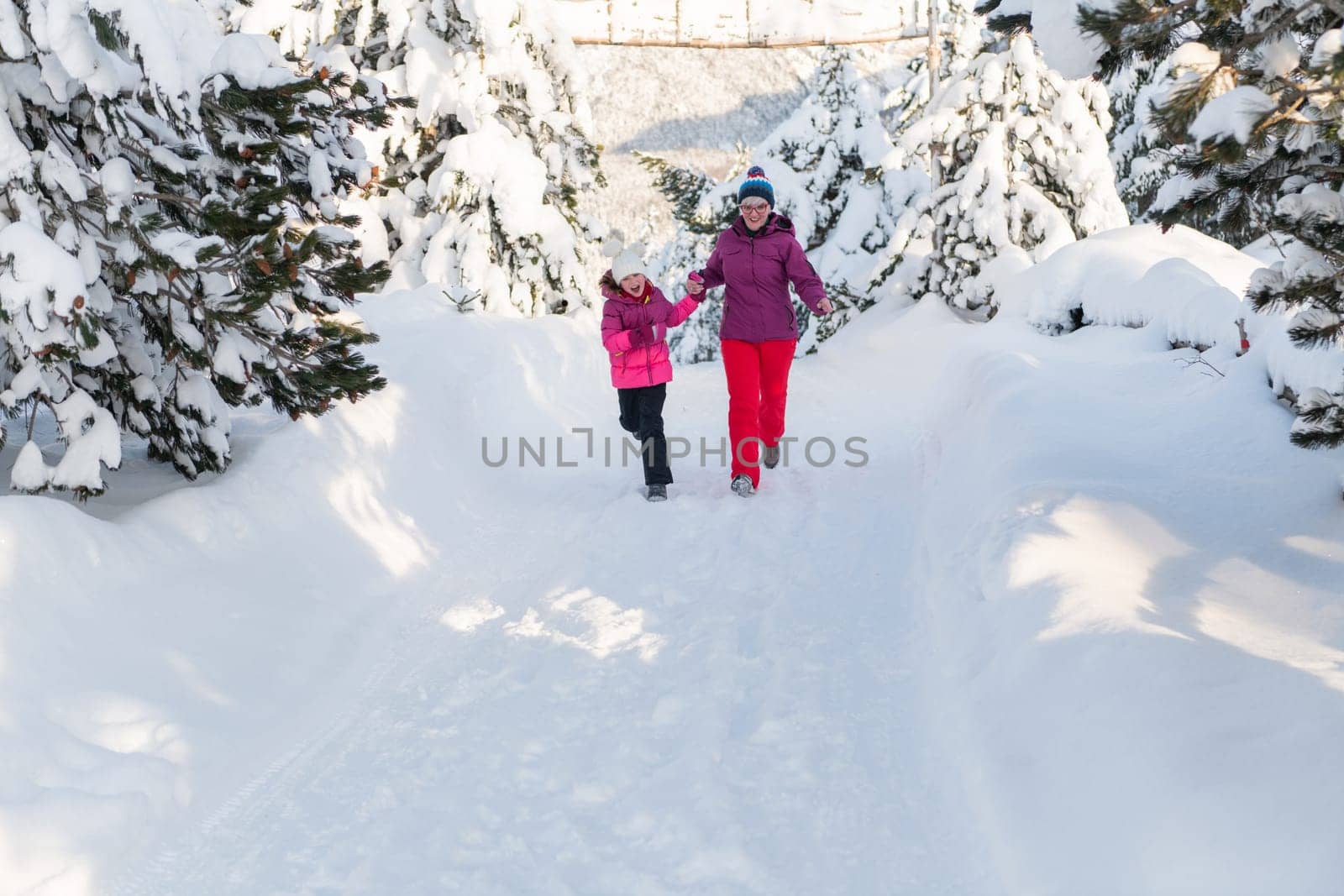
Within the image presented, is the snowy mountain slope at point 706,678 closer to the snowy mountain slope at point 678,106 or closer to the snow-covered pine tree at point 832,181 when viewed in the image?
the snow-covered pine tree at point 832,181

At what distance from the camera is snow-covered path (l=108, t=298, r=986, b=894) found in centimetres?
309

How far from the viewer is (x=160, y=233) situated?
14.6 ft

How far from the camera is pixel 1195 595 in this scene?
13.5ft

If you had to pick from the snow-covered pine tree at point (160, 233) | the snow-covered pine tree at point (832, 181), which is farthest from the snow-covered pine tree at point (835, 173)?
the snow-covered pine tree at point (160, 233)

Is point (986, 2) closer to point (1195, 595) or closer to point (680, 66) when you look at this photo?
point (1195, 595)

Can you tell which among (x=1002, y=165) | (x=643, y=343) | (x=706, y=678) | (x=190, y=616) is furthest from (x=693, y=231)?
(x=190, y=616)

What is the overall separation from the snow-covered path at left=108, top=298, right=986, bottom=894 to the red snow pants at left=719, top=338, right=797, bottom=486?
3.27ft

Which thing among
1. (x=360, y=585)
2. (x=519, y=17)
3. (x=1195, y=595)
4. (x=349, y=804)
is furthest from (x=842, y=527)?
(x=519, y=17)

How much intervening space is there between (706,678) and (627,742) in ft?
2.06

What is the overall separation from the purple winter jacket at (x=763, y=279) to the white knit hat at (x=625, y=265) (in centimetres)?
60

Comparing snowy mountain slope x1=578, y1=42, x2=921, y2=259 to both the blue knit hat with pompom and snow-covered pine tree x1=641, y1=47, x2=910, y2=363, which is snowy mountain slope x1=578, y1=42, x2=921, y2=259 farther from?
the blue knit hat with pompom

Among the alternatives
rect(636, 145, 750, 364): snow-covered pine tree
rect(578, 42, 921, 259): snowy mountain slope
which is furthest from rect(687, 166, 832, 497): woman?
rect(578, 42, 921, 259): snowy mountain slope

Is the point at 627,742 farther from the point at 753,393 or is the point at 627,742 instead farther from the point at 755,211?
the point at 755,211

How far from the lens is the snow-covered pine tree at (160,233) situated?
399cm
